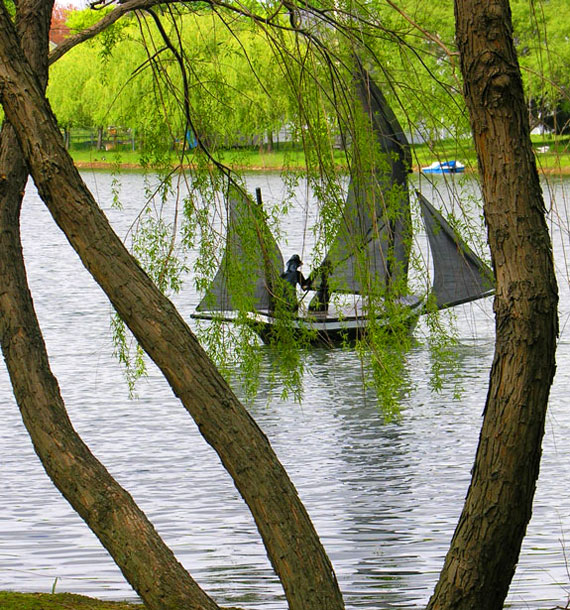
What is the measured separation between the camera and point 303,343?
529cm

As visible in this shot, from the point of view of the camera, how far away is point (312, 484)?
8859mm

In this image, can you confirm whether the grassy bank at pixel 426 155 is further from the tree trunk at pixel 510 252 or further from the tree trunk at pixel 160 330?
the tree trunk at pixel 160 330

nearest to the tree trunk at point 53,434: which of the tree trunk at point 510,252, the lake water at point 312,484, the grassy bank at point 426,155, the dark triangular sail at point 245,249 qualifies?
the tree trunk at point 510,252

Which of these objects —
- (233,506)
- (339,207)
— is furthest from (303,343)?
(233,506)

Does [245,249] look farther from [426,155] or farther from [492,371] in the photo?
[492,371]

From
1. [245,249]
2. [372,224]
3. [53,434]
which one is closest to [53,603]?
[53,434]

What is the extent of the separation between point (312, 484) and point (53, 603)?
16.1ft

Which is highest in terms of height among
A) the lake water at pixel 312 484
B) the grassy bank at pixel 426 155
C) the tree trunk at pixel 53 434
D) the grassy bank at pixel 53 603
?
the grassy bank at pixel 426 155

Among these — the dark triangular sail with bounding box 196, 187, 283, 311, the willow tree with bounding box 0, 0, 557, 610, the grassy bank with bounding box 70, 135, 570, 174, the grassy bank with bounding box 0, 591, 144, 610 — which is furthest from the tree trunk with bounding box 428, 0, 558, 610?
the dark triangular sail with bounding box 196, 187, 283, 311

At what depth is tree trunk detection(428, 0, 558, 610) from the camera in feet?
8.68

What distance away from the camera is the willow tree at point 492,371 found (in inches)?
105

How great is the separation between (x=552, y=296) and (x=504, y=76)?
540mm

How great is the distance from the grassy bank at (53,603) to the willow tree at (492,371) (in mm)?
1179

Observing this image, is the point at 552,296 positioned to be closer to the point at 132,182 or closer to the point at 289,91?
the point at 289,91
